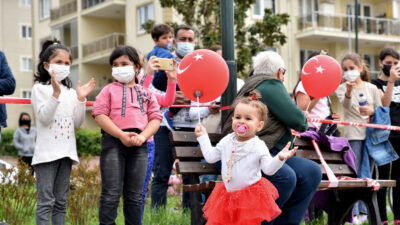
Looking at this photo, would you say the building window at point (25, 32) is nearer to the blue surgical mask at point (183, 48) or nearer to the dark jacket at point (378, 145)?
the blue surgical mask at point (183, 48)

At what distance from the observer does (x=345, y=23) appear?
3597 centimetres

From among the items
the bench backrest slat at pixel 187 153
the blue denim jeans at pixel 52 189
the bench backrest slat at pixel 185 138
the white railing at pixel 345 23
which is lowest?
the blue denim jeans at pixel 52 189

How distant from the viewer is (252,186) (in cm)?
523

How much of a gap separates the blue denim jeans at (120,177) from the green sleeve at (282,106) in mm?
1122

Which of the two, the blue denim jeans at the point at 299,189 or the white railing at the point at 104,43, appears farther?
the white railing at the point at 104,43

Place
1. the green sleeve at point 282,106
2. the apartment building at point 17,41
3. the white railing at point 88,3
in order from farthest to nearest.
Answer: the apartment building at point 17,41 < the white railing at point 88,3 < the green sleeve at point 282,106

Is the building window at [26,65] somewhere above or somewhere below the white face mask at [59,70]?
above

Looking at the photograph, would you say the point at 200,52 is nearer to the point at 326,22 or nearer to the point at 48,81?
the point at 48,81

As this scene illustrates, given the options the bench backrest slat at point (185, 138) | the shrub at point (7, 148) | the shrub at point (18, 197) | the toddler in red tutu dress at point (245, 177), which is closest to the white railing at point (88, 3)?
the shrub at point (7, 148)

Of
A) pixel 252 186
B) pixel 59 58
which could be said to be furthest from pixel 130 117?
pixel 252 186

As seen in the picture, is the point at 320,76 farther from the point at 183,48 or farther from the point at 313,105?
the point at 183,48

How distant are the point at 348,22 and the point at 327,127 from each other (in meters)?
29.1

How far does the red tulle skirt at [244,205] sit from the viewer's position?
16.6 ft

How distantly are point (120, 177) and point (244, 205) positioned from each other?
1.08 meters
